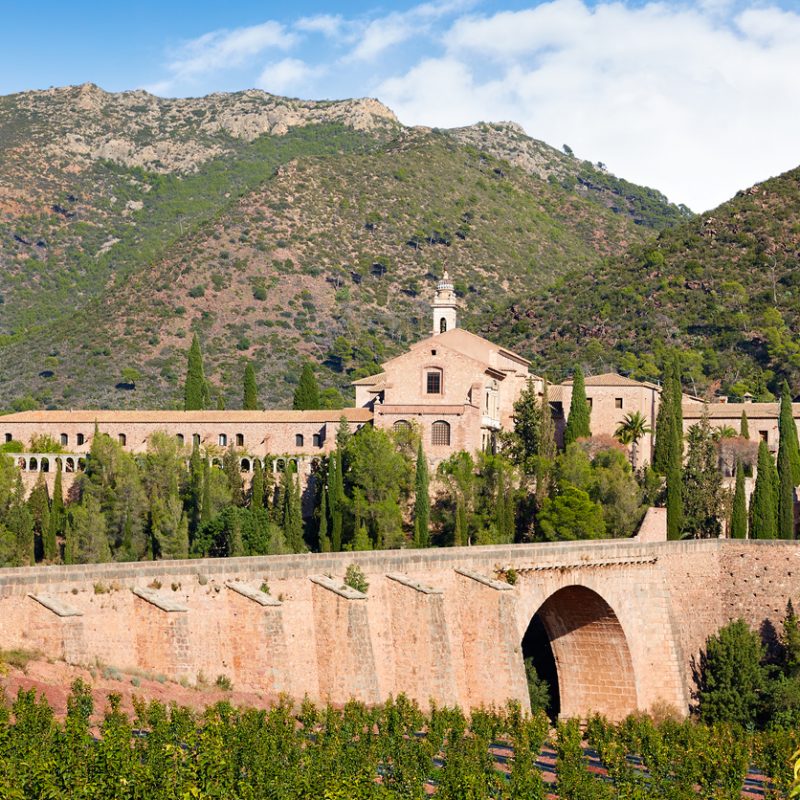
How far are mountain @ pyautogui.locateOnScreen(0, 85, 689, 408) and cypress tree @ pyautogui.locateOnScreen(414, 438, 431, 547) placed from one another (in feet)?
134

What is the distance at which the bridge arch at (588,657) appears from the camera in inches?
1815

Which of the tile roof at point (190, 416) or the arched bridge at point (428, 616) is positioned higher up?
the tile roof at point (190, 416)

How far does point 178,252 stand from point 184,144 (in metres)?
52.1

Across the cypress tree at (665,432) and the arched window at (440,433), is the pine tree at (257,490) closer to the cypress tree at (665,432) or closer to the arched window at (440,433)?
the arched window at (440,433)

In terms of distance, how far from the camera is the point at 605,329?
100125 mm

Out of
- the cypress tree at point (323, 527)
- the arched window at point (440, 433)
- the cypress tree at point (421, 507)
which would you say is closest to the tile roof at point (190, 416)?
the arched window at point (440, 433)

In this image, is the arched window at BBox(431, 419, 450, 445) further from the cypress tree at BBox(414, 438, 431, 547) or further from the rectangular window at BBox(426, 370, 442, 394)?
the cypress tree at BBox(414, 438, 431, 547)

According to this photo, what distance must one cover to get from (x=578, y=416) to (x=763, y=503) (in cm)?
986

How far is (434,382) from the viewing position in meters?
61.5

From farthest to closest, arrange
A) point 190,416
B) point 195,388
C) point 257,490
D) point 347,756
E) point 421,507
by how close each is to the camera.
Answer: point 195,388
point 190,416
point 257,490
point 421,507
point 347,756

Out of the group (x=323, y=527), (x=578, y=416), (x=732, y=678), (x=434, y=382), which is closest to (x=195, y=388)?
(x=434, y=382)

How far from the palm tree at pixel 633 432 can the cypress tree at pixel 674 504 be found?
538cm

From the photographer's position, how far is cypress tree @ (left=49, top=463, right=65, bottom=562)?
174 ft

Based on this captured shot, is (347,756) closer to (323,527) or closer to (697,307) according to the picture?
(323,527)
